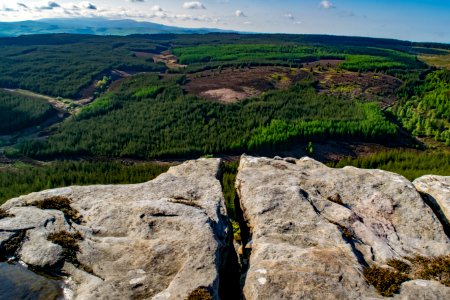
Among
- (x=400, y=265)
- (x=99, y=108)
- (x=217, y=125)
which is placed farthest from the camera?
(x=99, y=108)

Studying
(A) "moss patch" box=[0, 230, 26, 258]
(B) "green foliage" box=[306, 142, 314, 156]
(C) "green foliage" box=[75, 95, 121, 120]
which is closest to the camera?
(A) "moss patch" box=[0, 230, 26, 258]

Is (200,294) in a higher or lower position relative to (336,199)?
lower

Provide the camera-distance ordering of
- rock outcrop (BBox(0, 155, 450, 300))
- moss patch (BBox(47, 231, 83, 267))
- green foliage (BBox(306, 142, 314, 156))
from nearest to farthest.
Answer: rock outcrop (BBox(0, 155, 450, 300)), moss patch (BBox(47, 231, 83, 267)), green foliage (BBox(306, 142, 314, 156))

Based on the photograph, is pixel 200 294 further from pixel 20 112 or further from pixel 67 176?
pixel 20 112

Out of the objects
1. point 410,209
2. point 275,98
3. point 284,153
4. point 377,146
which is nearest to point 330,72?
point 275,98

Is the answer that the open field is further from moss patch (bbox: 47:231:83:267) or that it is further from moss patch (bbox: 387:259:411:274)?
moss patch (bbox: 387:259:411:274)

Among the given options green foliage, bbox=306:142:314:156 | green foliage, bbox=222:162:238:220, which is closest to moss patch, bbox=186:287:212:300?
green foliage, bbox=222:162:238:220

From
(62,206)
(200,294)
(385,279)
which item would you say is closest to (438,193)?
(385,279)
